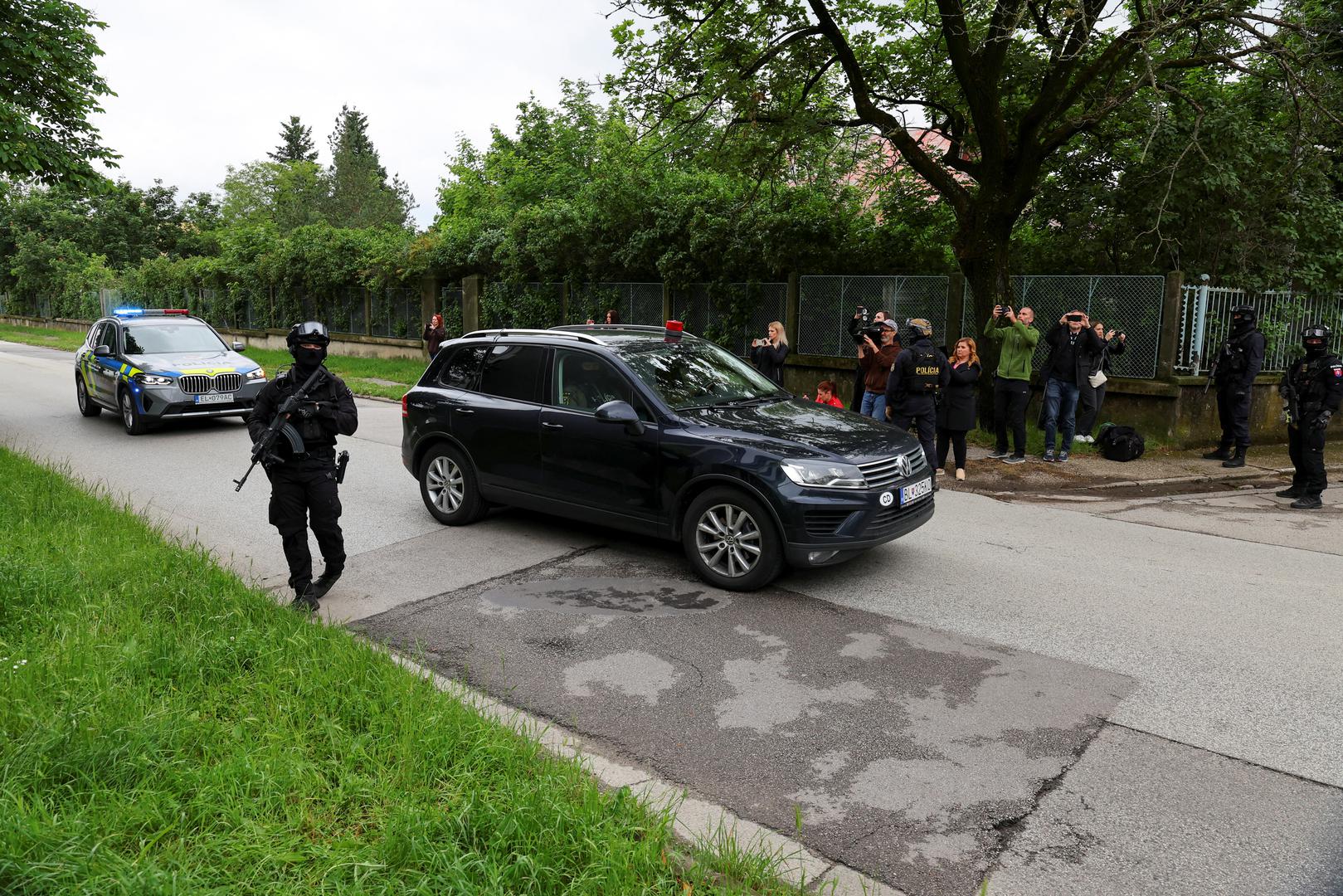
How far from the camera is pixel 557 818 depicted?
3.10m

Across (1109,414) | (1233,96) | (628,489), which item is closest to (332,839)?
(628,489)

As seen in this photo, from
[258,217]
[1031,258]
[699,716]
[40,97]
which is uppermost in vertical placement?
[258,217]

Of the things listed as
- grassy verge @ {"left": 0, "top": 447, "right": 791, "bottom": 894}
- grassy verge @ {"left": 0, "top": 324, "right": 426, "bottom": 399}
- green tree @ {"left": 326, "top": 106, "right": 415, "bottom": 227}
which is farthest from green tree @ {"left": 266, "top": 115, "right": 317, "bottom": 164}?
grassy verge @ {"left": 0, "top": 447, "right": 791, "bottom": 894}

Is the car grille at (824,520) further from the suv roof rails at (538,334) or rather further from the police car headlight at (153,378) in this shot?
the police car headlight at (153,378)

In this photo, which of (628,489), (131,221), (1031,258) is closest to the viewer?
(628,489)

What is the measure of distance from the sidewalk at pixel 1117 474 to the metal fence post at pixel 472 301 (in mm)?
14988

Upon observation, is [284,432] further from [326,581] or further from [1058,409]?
[1058,409]

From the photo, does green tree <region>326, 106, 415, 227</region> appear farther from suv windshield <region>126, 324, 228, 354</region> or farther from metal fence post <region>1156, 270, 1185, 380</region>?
metal fence post <region>1156, 270, 1185, 380</region>

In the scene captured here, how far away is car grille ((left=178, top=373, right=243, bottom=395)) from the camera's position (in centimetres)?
1286

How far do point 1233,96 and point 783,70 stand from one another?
6.77 m

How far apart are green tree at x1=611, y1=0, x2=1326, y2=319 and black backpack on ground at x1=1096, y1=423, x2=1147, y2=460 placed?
2.41 meters

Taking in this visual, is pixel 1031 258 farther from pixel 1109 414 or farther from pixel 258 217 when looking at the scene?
pixel 258 217

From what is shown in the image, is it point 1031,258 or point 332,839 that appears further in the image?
point 1031,258

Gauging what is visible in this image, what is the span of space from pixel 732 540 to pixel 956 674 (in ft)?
5.82
